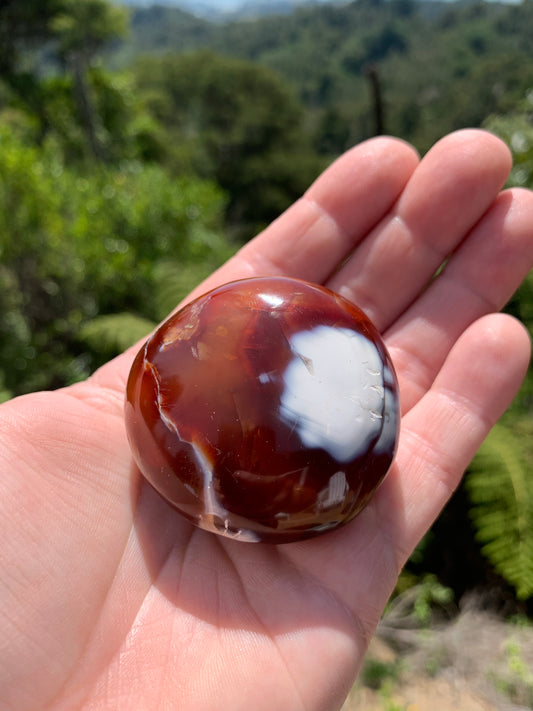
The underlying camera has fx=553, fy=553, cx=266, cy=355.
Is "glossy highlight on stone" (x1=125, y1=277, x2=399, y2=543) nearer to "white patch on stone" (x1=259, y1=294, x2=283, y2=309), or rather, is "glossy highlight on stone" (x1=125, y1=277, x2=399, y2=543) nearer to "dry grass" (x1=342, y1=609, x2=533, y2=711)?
"white patch on stone" (x1=259, y1=294, x2=283, y2=309)

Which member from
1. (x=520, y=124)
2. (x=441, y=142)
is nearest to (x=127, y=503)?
(x=441, y=142)

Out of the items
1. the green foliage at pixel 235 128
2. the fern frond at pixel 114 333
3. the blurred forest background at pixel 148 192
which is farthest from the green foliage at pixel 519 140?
the green foliage at pixel 235 128

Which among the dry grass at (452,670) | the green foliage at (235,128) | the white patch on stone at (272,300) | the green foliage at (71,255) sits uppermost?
the white patch on stone at (272,300)

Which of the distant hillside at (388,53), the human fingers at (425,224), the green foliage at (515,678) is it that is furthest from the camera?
the distant hillside at (388,53)

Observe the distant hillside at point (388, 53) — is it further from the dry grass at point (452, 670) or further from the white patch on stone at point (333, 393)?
the white patch on stone at point (333, 393)

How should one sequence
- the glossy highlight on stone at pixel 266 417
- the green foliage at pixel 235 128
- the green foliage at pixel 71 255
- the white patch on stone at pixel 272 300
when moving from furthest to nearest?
the green foliage at pixel 235 128 → the green foliage at pixel 71 255 → the white patch on stone at pixel 272 300 → the glossy highlight on stone at pixel 266 417

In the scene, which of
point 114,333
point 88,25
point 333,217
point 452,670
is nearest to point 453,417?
point 333,217

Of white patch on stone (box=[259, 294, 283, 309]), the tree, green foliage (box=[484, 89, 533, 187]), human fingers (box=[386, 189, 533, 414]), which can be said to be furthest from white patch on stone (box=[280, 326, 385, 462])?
the tree

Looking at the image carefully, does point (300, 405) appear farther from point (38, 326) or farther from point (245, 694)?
point (38, 326)
